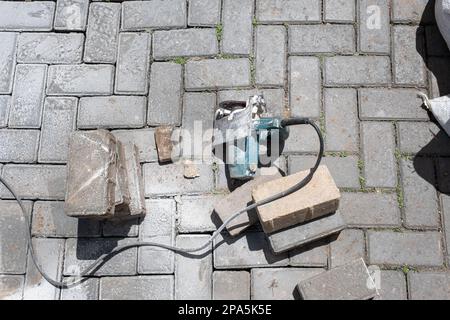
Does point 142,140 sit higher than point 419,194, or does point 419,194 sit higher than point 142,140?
point 142,140

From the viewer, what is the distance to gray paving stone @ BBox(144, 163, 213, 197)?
12.2 feet

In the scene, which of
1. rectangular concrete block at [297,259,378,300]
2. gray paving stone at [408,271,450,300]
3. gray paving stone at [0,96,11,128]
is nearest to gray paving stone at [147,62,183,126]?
gray paving stone at [0,96,11,128]

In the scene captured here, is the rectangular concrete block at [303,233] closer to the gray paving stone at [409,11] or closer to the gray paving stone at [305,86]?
the gray paving stone at [305,86]

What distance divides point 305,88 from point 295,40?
0.39m

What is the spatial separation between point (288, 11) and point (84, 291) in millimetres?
2541

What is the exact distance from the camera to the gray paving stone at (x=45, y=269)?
3611mm

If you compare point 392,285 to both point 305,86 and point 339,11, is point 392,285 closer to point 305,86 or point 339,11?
point 305,86

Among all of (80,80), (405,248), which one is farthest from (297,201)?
(80,80)

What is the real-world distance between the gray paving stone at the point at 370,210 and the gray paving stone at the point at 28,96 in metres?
2.33

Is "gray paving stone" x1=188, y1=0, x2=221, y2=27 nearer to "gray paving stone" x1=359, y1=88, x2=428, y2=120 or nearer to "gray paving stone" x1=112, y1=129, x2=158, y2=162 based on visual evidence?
"gray paving stone" x1=112, y1=129, x2=158, y2=162

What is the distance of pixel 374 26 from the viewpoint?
3951 mm

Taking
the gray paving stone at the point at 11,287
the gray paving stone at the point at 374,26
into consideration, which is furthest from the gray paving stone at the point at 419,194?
the gray paving stone at the point at 11,287

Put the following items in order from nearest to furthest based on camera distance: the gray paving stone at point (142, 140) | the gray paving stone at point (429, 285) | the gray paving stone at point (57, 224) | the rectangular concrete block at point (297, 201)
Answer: the rectangular concrete block at point (297, 201), the gray paving stone at point (429, 285), the gray paving stone at point (57, 224), the gray paving stone at point (142, 140)

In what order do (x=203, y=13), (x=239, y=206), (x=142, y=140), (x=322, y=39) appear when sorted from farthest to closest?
(x=203, y=13) < (x=322, y=39) < (x=142, y=140) < (x=239, y=206)
